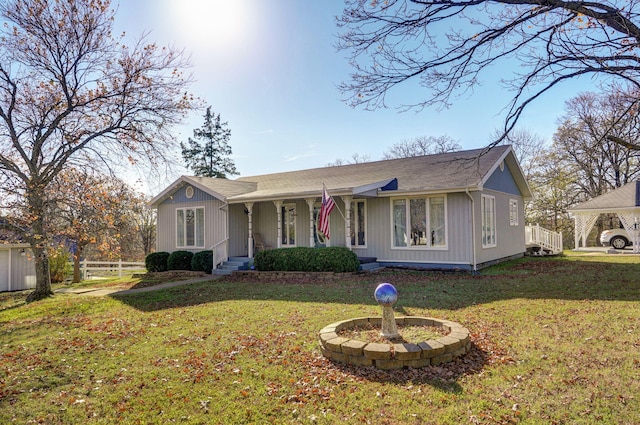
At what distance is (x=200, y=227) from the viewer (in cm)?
1712

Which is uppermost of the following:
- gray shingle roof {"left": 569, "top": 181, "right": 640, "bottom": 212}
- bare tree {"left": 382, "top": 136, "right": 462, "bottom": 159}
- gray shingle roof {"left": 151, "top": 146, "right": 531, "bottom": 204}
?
bare tree {"left": 382, "top": 136, "right": 462, "bottom": 159}

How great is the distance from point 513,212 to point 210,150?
30047 mm

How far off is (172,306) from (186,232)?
8.85m

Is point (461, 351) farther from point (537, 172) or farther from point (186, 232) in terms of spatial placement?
point (537, 172)

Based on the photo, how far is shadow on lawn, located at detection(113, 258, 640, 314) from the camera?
336 inches

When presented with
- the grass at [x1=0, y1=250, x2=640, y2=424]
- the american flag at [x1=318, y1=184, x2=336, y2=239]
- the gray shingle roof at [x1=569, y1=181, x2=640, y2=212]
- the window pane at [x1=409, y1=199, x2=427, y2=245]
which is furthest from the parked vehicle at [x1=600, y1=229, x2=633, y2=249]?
the american flag at [x1=318, y1=184, x2=336, y2=239]

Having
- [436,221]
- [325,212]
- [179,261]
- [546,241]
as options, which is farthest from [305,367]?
[546,241]

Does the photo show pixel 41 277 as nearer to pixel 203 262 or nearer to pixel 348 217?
pixel 203 262

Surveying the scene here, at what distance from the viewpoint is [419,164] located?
53.3ft

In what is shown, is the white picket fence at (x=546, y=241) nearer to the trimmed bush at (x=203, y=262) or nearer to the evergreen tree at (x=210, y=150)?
the trimmed bush at (x=203, y=262)

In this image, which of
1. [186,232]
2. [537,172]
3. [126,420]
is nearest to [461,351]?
[126,420]

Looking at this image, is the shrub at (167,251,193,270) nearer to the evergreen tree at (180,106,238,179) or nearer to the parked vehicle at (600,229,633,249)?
the parked vehicle at (600,229,633,249)

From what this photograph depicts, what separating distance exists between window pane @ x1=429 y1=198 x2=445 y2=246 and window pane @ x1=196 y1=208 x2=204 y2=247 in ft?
30.8

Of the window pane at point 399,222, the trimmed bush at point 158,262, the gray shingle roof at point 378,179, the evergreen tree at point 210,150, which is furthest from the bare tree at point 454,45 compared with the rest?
the evergreen tree at point 210,150
